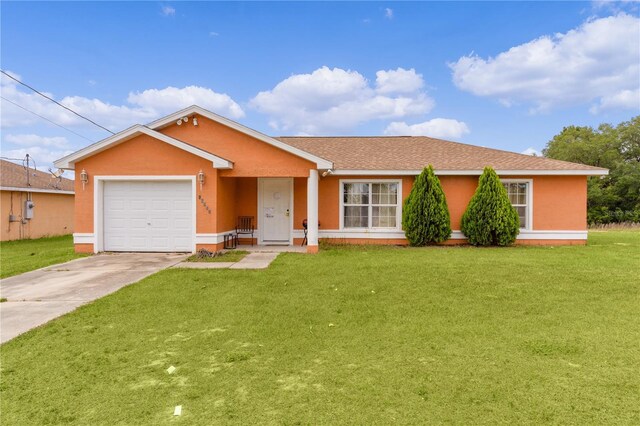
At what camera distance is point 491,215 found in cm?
1190

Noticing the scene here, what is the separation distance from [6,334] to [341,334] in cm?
405

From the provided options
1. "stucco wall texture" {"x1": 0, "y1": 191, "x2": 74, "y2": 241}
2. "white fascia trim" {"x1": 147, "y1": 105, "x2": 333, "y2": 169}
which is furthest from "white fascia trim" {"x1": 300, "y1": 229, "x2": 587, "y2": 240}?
"stucco wall texture" {"x1": 0, "y1": 191, "x2": 74, "y2": 241}

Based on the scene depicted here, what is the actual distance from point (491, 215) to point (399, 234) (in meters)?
3.04

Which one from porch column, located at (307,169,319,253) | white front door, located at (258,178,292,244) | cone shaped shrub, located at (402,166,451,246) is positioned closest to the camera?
porch column, located at (307,169,319,253)

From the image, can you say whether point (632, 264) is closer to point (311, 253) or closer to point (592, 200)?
point (311, 253)

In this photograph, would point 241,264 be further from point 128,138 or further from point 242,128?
point 128,138

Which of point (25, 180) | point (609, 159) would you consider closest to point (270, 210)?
point (25, 180)

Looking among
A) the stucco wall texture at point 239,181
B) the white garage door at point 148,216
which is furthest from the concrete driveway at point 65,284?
the stucco wall texture at point 239,181

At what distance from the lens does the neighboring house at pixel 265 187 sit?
10.6 m

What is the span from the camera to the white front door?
12.9 meters

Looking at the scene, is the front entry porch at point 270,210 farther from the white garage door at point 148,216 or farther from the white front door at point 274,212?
the white garage door at point 148,216

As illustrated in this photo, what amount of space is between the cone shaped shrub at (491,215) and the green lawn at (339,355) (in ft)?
16.9

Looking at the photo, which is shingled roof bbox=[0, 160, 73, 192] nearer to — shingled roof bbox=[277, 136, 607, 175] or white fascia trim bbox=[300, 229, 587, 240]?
shingled roof bbox=[277, 136, 607, 175]

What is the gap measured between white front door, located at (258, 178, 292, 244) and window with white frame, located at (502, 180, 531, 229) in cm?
775
